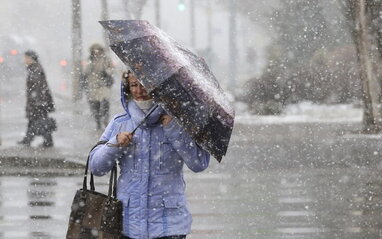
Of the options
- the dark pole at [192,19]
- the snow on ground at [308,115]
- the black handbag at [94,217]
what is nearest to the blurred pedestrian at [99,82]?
the snow on ground at [308,115]

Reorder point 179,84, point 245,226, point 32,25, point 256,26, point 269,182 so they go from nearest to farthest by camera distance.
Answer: point 179,84, point 245,226, point 269,182, point 256,26, point 32,25

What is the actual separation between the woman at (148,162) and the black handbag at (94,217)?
0.33 feet

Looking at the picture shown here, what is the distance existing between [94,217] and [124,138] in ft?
1.48

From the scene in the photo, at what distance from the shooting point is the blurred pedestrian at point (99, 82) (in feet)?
63.4

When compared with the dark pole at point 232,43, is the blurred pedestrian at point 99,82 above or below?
above

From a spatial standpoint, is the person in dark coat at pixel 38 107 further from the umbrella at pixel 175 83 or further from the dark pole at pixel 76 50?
the umbrella at pixel 175 83

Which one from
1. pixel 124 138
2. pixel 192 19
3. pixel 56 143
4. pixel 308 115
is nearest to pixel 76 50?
pixel 308 115

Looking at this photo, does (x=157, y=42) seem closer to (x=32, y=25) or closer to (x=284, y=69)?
(x=284, y=69)

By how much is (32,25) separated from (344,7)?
46.6 m

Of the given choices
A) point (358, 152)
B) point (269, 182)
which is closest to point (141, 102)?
point (269, 182)

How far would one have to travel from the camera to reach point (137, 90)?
4.72 m

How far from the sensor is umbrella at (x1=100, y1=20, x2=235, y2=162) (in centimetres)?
451

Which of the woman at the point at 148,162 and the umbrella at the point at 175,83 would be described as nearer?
the umbrella at the point at 175,83

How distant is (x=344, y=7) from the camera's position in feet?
66.2
